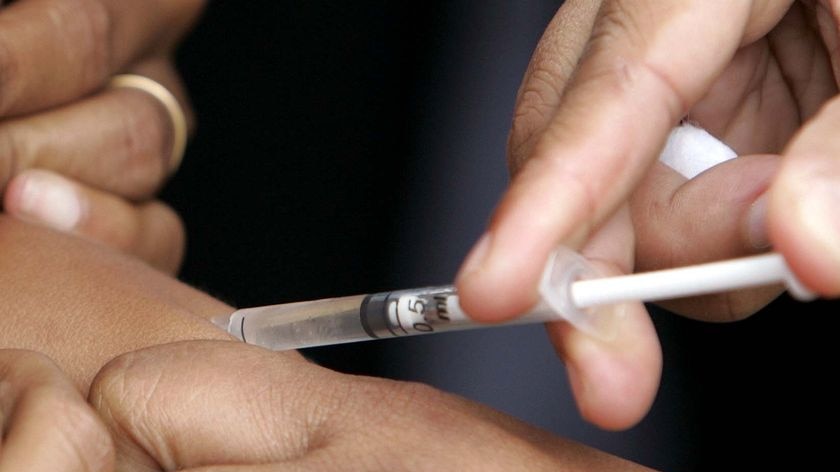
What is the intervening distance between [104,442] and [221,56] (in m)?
1.21

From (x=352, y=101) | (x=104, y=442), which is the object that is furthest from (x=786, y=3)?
(x=352, y=101)

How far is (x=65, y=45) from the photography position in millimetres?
1544

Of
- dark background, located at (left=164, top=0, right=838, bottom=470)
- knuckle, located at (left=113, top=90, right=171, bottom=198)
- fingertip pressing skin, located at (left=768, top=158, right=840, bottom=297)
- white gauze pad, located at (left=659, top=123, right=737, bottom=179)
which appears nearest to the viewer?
fingertip pressing skin, located at (left=768, top=158, right=840, bottom=297)

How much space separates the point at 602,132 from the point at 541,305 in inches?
6.4

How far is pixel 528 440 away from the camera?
3.08 feet

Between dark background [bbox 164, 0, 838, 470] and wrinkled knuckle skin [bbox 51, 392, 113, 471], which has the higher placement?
wrinkled knuckle skin [bbox 51, 392, 113, 471]

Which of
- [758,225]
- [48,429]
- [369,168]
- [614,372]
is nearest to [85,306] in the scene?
[48,429]

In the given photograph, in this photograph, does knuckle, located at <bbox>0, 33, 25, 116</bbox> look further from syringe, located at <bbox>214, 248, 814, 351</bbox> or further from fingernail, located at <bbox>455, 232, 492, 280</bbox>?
fingernail, located at <bbox>455, 232, 492, 280</bbox>

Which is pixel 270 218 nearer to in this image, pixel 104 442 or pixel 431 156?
pixel 431 156

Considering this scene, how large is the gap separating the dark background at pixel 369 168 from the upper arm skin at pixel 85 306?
2.16 ft

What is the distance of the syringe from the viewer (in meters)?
0.78

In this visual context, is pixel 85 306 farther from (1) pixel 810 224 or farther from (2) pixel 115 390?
(1) pixel 810 224

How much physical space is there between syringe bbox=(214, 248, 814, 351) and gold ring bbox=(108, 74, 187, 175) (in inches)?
24.6

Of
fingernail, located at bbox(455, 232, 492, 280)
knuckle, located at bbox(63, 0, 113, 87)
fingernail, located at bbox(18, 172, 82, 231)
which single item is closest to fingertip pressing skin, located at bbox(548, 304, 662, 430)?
fingernail, located at bbox(455, 232, 492, 280)
